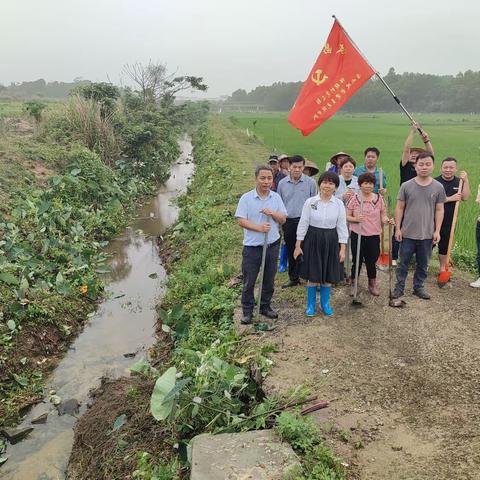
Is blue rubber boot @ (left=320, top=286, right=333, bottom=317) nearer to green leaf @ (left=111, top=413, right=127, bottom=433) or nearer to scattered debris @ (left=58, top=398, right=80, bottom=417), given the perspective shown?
green leaf @ (left=111, top=413, right=127, bottom=433)

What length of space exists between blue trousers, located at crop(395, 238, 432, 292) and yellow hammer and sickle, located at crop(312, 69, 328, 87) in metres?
2.27

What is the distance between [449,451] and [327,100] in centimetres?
427

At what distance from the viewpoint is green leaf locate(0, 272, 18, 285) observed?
6578 mm

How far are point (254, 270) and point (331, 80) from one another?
8.85ft

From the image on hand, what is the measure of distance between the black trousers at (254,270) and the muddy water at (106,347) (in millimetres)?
1847

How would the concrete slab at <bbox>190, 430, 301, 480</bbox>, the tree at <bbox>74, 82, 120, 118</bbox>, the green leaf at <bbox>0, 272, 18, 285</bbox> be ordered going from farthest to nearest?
the tree at <bbox>74, 82, 120, 118</bbox> → the green leaf at <bbox>0, 272, 18, 285</bbox> → the concrete slab at <bbox>190, 430, 301, 480</bbox>

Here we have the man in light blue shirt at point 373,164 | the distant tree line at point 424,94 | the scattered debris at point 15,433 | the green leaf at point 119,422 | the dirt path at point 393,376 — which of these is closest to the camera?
the dirt path at point 393,376

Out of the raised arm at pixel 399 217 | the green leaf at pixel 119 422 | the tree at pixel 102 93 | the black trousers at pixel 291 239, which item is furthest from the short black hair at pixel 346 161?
the tree at pixel 102 93

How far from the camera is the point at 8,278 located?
21.7 ft

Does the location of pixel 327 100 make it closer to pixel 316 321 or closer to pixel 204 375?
pixel 316 321

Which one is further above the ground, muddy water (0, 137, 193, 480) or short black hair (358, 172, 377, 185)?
short black hair (358, 172, 377, 185)

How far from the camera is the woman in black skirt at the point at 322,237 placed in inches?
205

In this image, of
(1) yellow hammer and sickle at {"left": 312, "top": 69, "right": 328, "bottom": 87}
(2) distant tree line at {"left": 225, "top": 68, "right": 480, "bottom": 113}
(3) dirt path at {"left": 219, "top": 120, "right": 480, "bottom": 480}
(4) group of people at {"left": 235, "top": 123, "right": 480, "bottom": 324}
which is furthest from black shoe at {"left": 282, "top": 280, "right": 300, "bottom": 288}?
(2) distant tree line at {"left": 225, "top": 68, "right": 480, "bottom": 113}

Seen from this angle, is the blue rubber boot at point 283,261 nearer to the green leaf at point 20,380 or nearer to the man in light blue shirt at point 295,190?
the man in light blue shirt at point 295,190
